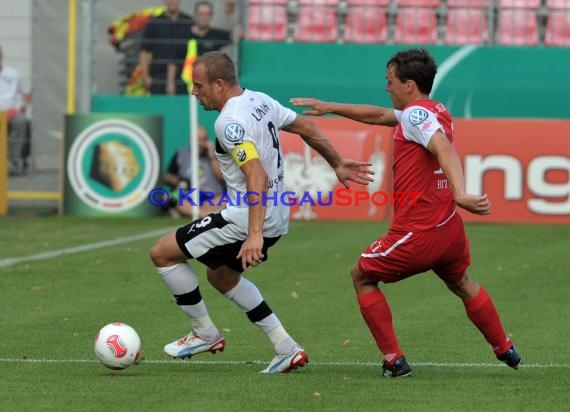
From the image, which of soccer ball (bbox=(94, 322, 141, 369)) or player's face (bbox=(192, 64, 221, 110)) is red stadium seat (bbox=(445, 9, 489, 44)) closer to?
player's face (bbox=(192, 64, 221, 110))

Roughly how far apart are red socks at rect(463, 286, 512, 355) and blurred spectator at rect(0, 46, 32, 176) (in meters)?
14.7

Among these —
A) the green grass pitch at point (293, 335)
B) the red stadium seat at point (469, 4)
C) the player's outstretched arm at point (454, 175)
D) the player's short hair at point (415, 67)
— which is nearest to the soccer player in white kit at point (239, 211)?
the green grass pitch at point (293, 335)

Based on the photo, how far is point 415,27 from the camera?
23.7 m

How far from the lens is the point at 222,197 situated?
65.7 ft

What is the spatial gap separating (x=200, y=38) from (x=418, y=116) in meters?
15.2

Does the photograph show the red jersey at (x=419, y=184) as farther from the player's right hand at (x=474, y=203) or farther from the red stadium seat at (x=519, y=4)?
the red stadium seat at (x=519, y=4)

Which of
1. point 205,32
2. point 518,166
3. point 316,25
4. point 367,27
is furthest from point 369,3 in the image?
point 518,166

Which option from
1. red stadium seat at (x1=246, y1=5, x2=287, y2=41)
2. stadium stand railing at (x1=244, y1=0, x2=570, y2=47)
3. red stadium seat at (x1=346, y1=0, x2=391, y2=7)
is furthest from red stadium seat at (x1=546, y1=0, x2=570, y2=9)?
red stadium seat at (x1=246, y1=5, x2=287, y2=41)

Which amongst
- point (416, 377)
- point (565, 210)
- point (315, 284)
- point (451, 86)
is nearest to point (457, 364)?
point (416, 377)

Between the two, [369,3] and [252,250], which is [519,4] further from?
[252,250]

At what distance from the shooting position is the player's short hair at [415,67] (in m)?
7.80

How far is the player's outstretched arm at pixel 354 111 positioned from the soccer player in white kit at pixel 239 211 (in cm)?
16

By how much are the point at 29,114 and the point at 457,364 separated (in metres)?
15.3

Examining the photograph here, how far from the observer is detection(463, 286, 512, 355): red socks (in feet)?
26.3
